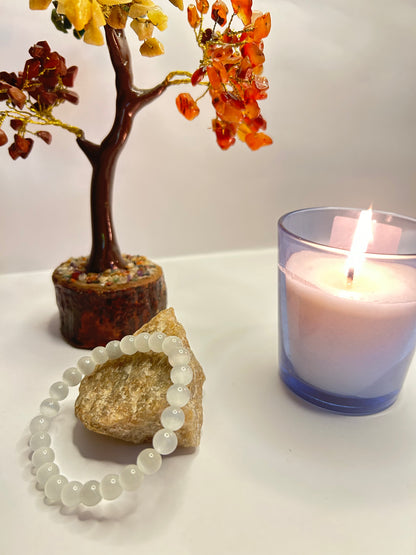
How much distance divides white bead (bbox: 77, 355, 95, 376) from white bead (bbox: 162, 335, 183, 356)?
97 millimetres

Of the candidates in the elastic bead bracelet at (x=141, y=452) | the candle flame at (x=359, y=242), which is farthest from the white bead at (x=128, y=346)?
the candle flame at (x=359, y=242)

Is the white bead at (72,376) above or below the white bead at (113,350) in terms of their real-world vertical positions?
below

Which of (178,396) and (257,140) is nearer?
(178,396)

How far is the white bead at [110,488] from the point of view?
0.40 metres

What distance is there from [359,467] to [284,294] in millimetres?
194

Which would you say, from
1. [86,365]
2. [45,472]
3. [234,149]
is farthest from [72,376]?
[234,149]

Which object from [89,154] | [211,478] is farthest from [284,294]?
[89,154]

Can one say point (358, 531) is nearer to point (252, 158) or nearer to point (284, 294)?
point (284, 294)

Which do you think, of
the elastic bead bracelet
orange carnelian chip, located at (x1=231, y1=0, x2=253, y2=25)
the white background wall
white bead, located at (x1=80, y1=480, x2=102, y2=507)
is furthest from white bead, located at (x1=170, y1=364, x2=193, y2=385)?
the white background wall

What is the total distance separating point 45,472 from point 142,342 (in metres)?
0.15

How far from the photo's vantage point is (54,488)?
40 cm

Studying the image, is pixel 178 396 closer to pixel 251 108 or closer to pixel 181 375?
pixel 181 375

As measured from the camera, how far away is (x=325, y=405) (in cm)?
53

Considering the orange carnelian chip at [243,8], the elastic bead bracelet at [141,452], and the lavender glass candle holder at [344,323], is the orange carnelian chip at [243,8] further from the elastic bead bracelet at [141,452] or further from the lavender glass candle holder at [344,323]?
the elastic bead bracelet at [141,452]
